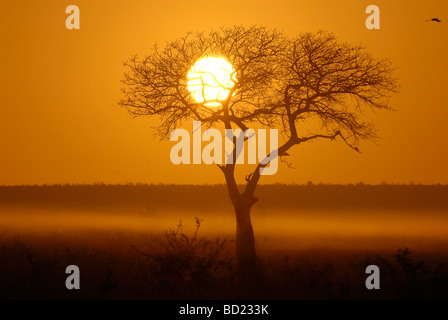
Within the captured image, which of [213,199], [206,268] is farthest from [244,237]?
[213,199]

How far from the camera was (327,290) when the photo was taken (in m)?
17.9

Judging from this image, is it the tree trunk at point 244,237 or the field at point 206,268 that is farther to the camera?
the tree trunk at point 244,237

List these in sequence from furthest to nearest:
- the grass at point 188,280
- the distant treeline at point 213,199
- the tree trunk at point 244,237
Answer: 1. the distant treeline at point 213,199
2. the tree trunk at point 244,237
3. the grass at point 188,280

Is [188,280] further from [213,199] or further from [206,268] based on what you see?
[213,199]

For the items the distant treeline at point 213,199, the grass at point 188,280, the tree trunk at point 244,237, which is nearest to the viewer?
the grass at point 188,280

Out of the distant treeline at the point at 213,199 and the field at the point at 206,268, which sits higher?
the distant treeline at the point at 213,199

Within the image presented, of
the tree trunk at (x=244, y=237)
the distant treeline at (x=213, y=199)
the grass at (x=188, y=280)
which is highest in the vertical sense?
the distant treeline at (x=213, y=199)

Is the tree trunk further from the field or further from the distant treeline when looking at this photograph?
the distant treeline

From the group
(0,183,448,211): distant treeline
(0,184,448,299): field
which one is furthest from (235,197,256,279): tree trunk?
(0,183,448,211): distant treeline

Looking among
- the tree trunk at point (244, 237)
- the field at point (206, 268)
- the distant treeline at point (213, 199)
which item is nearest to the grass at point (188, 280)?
the field at point (206, 268)

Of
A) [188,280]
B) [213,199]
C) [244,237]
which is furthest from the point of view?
[213,199]

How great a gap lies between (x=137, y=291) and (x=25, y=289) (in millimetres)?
2715

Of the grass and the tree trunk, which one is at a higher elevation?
the tree trunk

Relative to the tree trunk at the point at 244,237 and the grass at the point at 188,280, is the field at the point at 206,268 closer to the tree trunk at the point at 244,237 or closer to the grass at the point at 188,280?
the grass at the point at 188,280
